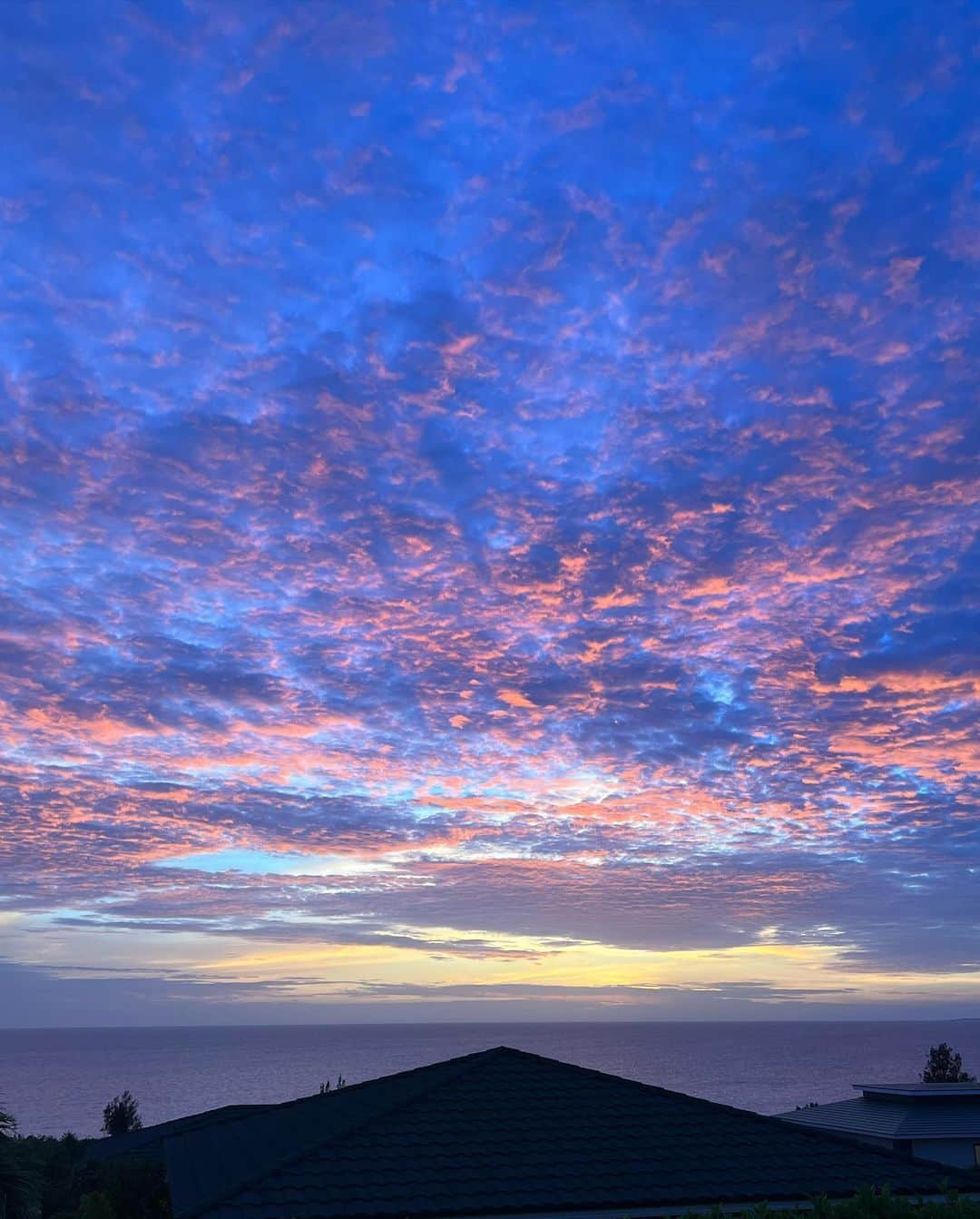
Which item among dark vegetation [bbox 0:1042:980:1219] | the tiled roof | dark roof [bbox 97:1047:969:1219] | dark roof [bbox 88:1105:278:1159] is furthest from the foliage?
the tiled roof

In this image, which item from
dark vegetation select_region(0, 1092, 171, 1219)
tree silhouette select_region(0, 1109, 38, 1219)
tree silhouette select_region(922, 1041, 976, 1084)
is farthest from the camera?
tree silhouette select_region(922, 1041, 976, 1084)

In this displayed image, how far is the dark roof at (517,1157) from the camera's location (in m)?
16.6

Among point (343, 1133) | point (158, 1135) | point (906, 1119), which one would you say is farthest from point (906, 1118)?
point (343, 1133)

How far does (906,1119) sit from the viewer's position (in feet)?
124

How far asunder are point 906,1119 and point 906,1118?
10 centimetres

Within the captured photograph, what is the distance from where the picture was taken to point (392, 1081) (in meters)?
24.7

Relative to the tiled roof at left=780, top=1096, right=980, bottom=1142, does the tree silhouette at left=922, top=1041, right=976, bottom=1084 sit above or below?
below

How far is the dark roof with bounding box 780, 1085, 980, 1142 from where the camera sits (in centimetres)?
3656

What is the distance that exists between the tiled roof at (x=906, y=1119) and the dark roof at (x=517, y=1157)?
55.9ft

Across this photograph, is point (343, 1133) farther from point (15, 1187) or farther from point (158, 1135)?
point (158, 1135)

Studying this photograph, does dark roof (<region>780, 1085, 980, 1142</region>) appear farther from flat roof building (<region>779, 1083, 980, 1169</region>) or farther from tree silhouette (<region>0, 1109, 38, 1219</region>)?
tree silhouette (<region>0, 1109, 38, 1219</region>)

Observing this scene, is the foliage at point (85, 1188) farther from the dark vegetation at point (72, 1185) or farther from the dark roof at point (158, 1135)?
the dark roof at point (158, 1135)

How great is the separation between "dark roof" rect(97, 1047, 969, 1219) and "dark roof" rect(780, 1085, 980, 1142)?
59.3 feet

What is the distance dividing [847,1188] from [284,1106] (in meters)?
14.9
